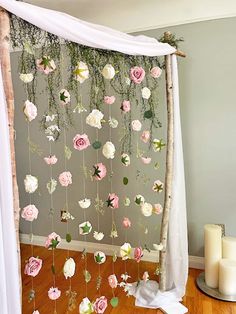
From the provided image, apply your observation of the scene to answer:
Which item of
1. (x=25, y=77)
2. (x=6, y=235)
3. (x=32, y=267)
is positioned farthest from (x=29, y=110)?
(x=32, y=267)

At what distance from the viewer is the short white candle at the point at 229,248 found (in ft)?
7.14

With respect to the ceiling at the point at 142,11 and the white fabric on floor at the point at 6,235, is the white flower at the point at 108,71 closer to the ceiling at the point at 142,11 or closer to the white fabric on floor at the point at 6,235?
the white fabric on floor at the point at 6,235

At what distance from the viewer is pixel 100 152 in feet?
9.05

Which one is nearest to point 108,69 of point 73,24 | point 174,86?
point 73,24

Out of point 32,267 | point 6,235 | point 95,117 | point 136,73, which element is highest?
point 136,73

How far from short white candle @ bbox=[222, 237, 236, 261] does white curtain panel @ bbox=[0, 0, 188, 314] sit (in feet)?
1.24

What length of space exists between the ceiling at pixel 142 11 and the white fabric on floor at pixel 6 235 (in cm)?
174

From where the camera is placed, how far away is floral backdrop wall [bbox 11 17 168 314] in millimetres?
1685

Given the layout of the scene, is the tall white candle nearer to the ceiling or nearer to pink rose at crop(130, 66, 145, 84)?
pink rose at crop(130, 66, 145, 84)

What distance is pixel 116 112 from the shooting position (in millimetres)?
2650

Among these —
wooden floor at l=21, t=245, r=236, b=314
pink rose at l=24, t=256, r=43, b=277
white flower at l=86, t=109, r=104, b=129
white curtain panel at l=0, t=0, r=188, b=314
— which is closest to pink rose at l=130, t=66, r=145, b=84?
white curtain panel at l=0, t=0, r=188, b=314

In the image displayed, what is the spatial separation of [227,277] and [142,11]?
2.34 m

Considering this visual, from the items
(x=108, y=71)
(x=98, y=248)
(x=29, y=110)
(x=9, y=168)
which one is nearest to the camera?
(x=9, y=168)

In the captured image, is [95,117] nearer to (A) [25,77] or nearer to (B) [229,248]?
(A) [25,77]
